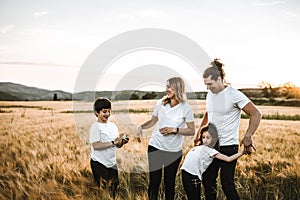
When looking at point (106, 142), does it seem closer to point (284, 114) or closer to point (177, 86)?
point (177, 86)

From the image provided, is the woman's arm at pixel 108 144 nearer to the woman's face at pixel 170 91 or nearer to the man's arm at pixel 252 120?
the woman's face at pixel 170 91

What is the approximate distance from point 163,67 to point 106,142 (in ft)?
2.95

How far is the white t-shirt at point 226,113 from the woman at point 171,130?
22 centimetres

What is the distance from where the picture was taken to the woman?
305 cm

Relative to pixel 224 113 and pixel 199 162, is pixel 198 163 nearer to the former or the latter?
pixel 199 162

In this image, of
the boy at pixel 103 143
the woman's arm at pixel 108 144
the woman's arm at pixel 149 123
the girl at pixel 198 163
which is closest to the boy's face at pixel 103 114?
the boy at pixel 103 143

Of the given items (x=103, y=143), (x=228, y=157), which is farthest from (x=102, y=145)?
(x=228, y=157)

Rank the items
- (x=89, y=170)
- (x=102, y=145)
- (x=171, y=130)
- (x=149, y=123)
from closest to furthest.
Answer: (x=171, y=130) → (x=102, y=145) → (x=149, y=123) → (x=89, y=170)

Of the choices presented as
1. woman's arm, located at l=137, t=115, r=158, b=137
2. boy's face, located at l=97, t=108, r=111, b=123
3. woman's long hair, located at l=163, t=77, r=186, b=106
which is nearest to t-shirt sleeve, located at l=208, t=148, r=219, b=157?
woman's long hair, located at l=163, t=77, r=186, b=106

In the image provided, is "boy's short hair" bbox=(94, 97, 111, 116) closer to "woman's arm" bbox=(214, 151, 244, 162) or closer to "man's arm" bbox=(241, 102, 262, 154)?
"woman's arm" bbox=(214, 151, 244, 162)

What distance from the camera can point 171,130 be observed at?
3025mm

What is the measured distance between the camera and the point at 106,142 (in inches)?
124

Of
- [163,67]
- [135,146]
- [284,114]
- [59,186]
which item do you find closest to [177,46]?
[163,67]

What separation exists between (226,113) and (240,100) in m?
0.15
